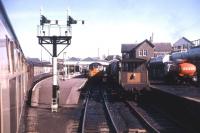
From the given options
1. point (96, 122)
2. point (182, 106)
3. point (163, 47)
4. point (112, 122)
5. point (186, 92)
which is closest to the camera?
point (112, 122)

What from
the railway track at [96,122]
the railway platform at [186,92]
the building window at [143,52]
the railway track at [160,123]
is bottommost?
the railway track at [96,122]

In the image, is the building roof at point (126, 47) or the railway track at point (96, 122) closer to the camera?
the railway track at point (96, 122)

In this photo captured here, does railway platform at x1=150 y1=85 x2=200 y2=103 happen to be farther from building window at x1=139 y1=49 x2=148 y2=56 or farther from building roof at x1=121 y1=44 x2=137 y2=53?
building roof at x1=121 y1=44 x2=137 y2=53

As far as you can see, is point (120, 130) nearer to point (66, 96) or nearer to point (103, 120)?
point (103, 120)

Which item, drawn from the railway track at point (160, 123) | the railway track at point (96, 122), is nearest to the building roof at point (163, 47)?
the railway track at point (96, 122)

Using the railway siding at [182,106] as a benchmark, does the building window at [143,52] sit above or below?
above

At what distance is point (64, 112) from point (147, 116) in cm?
435

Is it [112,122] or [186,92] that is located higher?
[186,92]

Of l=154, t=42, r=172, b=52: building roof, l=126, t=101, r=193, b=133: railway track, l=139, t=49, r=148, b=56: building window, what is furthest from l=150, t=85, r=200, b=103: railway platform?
l=154, t=42, r=172, b=52: building roof

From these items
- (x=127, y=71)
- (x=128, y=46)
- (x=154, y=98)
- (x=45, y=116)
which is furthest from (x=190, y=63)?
(x=128, y=46)

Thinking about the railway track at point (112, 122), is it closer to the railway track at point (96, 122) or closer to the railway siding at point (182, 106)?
the railway track at point (96, 122)

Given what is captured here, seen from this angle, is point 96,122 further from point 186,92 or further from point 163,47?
point 163,47

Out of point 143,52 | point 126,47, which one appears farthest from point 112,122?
point 126,47

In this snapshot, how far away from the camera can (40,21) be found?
18.5m
